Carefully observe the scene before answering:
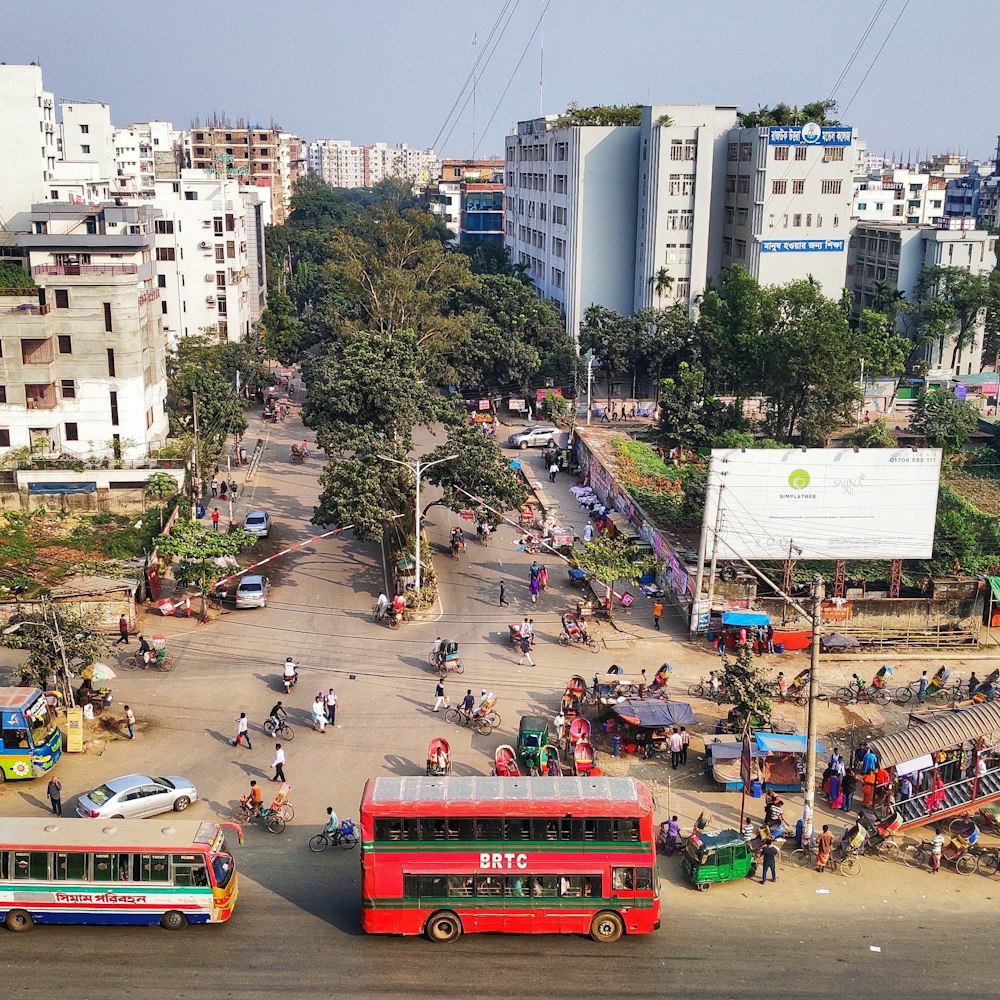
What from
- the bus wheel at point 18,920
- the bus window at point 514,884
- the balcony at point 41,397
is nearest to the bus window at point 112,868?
the bus wheel at point 18,920

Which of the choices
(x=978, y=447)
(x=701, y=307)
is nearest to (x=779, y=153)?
(x=701, y=307)

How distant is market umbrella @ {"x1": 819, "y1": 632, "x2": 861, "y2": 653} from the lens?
111ft

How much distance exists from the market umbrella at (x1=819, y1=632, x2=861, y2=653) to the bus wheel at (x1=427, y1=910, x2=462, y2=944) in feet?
57.9

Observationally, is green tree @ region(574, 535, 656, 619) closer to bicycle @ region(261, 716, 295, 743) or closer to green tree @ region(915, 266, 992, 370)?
bicycle @ region(261, 716, 295, 743)

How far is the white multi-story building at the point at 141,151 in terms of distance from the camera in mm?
95963

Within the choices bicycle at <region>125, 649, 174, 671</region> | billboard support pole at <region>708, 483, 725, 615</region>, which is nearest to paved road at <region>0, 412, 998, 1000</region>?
bicycle at <region>125, 649, 174, 671</region>

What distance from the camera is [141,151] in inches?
5285

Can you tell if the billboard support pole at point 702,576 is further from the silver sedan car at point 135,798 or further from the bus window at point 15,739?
the bus window at point 15,739

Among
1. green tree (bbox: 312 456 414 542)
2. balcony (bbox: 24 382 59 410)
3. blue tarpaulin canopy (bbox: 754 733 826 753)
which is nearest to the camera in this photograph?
blue tarpaulin canopy (bbox: 754 733 826 753)

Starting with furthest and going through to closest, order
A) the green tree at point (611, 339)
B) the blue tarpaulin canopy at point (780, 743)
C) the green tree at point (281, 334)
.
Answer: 1. the green tree at point (281, 334)
2. the green tree at point (611, 339)
3. the blue tarpaulin canopy at point (780, 743)

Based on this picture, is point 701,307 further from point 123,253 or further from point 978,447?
point 123,253

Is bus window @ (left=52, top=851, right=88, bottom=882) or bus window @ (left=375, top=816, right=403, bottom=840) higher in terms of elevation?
bus window @ (left=375, top=816, right=403, bottom=840)

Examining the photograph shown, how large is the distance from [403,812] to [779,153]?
62.2 m

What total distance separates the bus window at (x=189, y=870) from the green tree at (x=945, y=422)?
49961 millimetres
